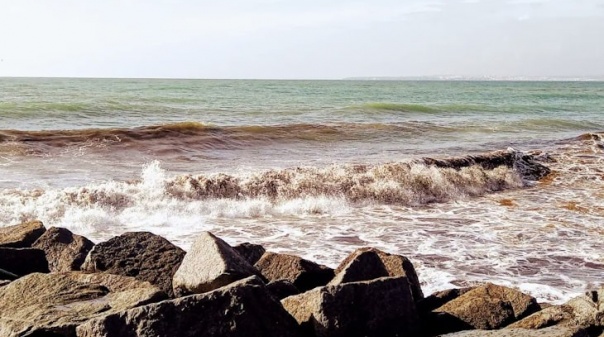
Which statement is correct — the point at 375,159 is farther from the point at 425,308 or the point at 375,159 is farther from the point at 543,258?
the point at 425,308

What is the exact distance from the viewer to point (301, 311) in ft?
11.6

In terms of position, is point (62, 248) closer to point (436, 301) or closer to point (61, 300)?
point (61, 300)

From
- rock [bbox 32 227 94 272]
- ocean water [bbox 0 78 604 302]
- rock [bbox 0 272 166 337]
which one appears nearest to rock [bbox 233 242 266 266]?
rock [bbox 0 272 166 337]

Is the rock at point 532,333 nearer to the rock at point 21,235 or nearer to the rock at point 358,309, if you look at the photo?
the rock at point 358,309

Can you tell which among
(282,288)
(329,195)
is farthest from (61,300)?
(329,195)

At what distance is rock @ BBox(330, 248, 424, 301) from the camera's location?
4023mm

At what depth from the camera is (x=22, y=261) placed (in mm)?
4625

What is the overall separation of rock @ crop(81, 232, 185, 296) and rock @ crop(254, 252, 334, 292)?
65cm

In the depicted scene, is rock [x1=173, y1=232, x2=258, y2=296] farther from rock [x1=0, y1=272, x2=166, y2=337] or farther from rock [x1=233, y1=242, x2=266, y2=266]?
rock [x1=233, y1=242, x2=266, y2=266]

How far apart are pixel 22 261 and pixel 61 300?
4.14 feet

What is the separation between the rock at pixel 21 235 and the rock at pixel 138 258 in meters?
0.86

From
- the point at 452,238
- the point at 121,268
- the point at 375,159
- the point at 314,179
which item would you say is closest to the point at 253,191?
the point at 314,179

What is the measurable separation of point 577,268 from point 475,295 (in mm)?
2899

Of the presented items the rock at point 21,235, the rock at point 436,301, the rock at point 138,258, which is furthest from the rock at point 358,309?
the rock at point 21,235
